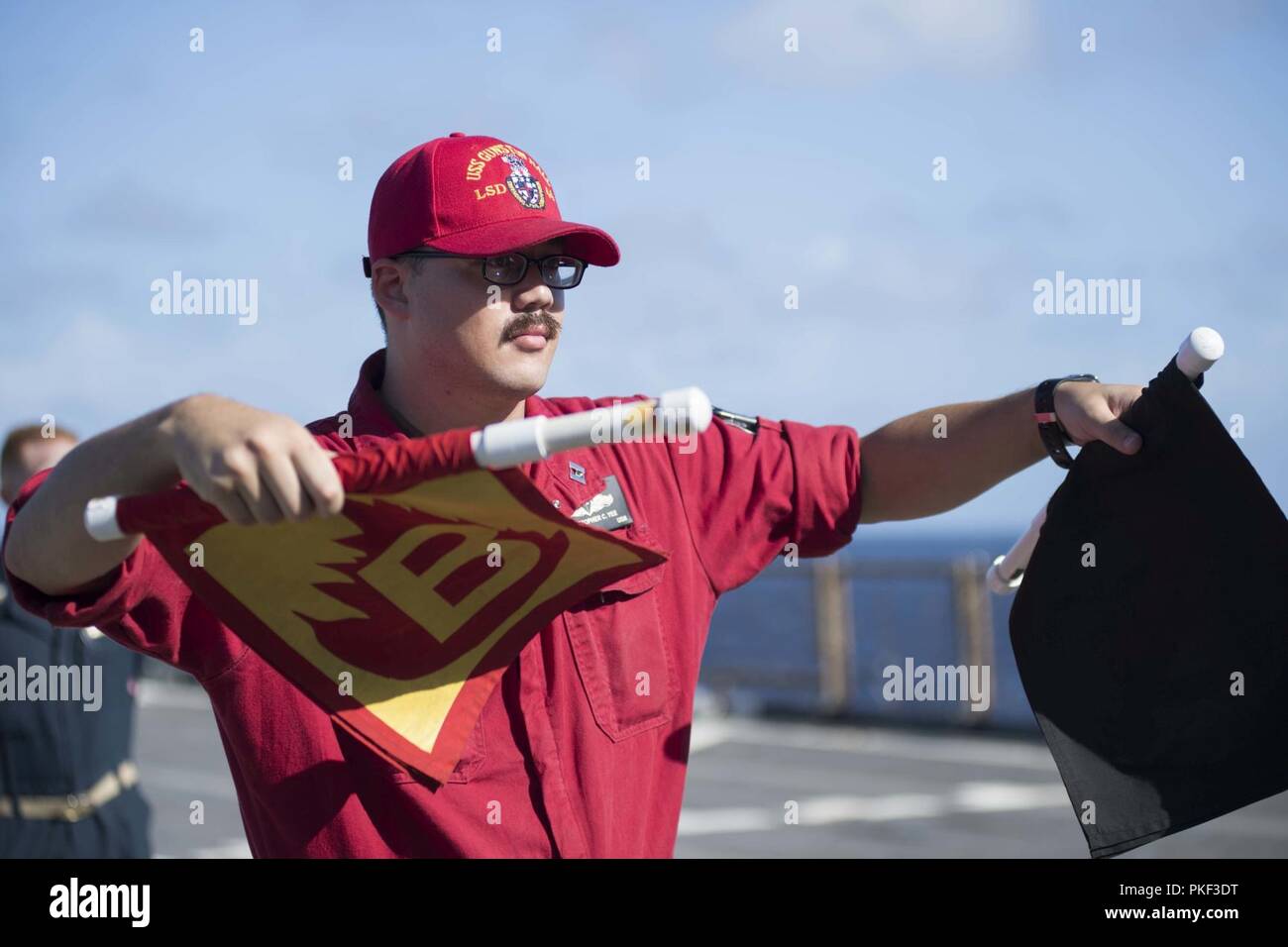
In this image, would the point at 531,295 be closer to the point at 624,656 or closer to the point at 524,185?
the point at 524,185

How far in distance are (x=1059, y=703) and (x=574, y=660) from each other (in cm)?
108

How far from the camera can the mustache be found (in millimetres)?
3119

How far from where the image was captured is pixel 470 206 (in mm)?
3201

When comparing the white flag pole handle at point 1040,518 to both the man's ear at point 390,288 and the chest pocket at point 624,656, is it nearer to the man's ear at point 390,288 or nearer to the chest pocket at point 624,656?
the chest pocket at point 624,656

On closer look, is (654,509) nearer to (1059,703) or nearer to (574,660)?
(574,660)

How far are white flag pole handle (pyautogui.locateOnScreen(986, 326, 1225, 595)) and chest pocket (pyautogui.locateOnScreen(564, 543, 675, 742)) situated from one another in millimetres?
828

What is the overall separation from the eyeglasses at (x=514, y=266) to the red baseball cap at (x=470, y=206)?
23 mm

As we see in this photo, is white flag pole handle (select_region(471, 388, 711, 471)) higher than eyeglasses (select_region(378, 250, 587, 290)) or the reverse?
the reverse

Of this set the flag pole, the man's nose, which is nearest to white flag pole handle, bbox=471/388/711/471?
the flag pole

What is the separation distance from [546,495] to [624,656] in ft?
1.29

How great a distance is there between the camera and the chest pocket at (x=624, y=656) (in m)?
3.02

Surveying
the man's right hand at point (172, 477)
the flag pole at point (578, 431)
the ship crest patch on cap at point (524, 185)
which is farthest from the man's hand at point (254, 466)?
the ship crest patch on cap at point (524, 185)

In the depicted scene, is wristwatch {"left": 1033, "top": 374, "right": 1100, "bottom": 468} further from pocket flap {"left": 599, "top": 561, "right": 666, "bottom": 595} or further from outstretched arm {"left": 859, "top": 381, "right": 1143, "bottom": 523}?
pocket flap {"left": 599, "top": 561, "right": 666, "bottom": 595}

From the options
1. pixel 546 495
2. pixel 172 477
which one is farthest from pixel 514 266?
pixel 172 477
